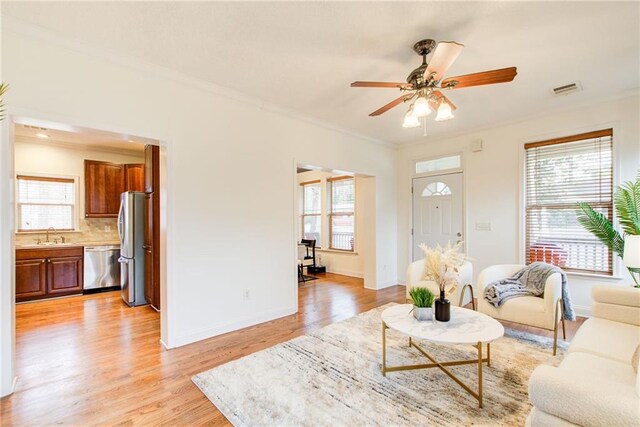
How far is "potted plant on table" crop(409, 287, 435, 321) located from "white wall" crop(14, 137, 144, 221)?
243 inches

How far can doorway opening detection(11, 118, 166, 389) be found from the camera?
3490mm

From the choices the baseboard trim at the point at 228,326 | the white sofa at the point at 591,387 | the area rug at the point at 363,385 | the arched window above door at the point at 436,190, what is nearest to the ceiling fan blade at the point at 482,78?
the white sofa at the point at 591,387

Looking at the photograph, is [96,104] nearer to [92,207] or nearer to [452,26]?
→ [452,26]

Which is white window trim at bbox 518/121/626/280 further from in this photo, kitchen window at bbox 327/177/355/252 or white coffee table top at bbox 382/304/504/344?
kitchen window at bbox 327/177/355/252

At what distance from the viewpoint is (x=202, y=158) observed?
312 centimetres

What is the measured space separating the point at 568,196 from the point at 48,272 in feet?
25.7

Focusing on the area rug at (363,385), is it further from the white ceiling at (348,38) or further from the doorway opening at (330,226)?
the doorway opening at (330,226)

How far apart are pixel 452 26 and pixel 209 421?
3.28 meters

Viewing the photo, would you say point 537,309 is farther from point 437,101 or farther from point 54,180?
point 54,180

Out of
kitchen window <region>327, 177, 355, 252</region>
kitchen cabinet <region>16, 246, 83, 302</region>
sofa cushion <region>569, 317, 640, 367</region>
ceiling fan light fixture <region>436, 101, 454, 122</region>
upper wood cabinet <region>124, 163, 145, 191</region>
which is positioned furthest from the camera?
kitchen window <region>327, 177, 355, 252</region>

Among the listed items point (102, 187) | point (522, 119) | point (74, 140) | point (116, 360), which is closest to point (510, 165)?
point (522, 119)

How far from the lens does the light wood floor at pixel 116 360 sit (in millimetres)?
1938

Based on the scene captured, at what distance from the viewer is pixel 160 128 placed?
2846 millimetres

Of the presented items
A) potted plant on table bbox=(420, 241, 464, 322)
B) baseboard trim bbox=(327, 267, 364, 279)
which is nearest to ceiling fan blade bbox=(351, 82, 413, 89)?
potted plant on table bbox=(420, 241, 464, 322)
